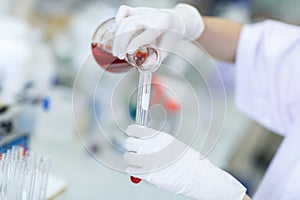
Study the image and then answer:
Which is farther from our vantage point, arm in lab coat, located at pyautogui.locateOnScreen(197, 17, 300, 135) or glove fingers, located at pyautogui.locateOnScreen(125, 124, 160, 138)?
arm in lab coat, located at pyautogui.locateOnScreen(197, 17, 300, 135)

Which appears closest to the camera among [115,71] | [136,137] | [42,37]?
[136,137]

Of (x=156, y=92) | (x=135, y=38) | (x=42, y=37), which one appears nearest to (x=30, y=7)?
(x=42, y=37)

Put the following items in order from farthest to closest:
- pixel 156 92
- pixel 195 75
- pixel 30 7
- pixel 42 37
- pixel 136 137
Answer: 1. pixel 30 7
2. pixel 42 37
3. pixel 156 92
4. pixel 195 75
5. pixel 136 137

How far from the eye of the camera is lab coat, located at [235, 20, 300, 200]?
1.25 meters

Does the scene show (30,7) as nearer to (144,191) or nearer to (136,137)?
(144,191)

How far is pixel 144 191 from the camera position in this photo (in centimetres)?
133

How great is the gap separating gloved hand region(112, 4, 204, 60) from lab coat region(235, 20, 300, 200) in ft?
1.09

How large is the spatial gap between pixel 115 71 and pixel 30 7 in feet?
4.41

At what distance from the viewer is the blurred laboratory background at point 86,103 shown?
3.83ft

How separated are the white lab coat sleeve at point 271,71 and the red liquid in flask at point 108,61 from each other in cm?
50

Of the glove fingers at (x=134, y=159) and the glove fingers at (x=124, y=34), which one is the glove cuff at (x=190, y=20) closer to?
the glove fingers at (x=124, y=34)

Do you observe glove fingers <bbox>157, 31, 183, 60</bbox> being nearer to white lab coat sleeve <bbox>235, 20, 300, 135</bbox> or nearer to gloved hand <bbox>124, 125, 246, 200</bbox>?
gloved hand <bbox>124, 125, 246, 200</bbox>

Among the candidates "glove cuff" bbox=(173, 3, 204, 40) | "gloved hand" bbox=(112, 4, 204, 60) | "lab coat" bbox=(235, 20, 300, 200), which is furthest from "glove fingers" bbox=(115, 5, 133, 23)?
"lab coat" bbox=(235, 20, 300, 200)

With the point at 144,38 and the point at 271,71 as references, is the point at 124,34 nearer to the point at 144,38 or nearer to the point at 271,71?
the point at 144,38
